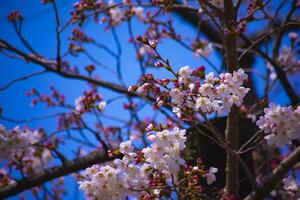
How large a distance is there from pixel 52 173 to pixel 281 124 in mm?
2172

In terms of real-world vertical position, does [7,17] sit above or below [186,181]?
above

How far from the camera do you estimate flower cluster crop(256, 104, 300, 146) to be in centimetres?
177

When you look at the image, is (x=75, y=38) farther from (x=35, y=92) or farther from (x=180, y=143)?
(x=180, y=143)

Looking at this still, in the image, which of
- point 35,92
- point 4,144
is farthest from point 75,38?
point 4,144

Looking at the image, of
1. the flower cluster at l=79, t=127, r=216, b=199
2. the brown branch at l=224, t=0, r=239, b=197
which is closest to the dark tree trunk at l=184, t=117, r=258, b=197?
the brown branch at l=224, t=0, r=239, b=197

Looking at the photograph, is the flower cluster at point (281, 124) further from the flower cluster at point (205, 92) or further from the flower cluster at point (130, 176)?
the flower cluster at point (130, 176)

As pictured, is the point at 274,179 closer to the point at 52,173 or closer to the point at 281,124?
the point at 281,124

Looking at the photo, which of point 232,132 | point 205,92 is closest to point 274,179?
point 232,132

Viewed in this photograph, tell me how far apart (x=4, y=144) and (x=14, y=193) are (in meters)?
0.49

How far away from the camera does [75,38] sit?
4.05 metres

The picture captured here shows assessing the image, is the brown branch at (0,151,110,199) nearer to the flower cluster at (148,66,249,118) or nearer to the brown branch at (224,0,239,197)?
the brown branch at (224,0,239,197)

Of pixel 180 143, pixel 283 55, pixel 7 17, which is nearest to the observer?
pixel 180 143

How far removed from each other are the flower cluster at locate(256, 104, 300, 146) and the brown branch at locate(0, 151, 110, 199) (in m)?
1.71

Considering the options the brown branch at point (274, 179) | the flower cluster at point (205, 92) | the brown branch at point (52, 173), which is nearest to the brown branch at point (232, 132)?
the brown branch at point (274, 179)
